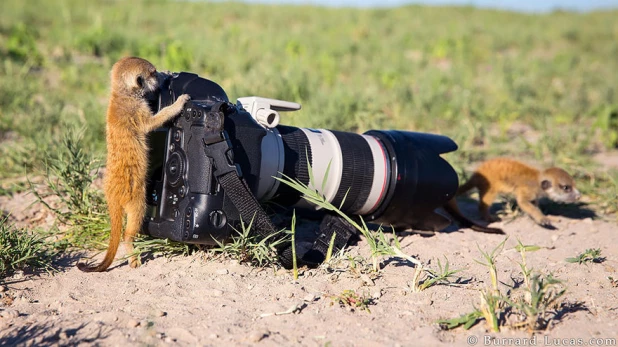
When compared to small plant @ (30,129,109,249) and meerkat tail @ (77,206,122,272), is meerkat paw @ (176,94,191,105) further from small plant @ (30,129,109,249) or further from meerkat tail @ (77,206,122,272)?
small plant @ (30,129,109,249)

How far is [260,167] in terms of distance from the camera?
3076 millimetres

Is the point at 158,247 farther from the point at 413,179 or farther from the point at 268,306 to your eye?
the point at 413,179

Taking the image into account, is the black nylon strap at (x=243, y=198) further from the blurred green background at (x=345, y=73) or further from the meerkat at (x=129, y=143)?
the blurred green background at (x=345, y=73)

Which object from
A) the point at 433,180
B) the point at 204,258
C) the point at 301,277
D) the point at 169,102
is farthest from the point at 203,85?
the point at 433,180

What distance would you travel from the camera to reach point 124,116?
3119 mm

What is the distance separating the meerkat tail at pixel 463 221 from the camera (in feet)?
13.7

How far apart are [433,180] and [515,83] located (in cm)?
469

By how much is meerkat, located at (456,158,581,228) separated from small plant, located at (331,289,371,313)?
2141mm

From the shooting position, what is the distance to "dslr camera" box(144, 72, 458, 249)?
2.92 metres

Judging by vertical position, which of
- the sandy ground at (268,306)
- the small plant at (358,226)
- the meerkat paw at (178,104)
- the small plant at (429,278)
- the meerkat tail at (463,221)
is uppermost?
the meerkat paw at (178,104)

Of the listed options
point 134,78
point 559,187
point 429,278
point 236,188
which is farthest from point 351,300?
point 559,187

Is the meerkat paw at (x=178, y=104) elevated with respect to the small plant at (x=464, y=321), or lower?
elevated

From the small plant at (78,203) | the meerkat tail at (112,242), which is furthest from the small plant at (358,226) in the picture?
the small plant at (78,203)

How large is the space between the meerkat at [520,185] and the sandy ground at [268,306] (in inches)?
41.9
